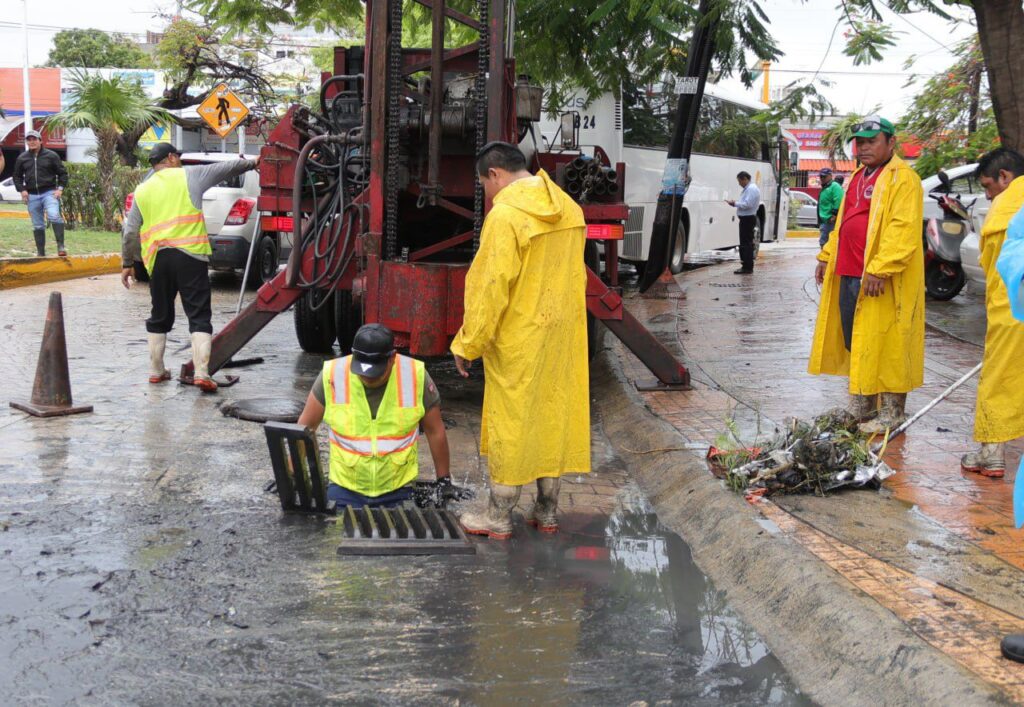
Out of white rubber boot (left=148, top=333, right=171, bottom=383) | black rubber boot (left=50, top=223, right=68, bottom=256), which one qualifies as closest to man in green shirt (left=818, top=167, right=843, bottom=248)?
black rubber boot (left=50, top=223, right=68, bottom=256)

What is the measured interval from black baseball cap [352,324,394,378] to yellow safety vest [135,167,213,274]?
3.54 m

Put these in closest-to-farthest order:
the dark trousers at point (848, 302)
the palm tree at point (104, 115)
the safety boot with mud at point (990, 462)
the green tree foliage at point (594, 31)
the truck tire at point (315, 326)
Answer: the safety boot with mud at point (990, 462), the dark trousers at point (848, 302), the green tree foliage at point (594, 31), the truck tire at point (315, 326), the palm tree at point (104, 115)

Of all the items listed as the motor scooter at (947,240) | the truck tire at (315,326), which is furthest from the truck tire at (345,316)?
the motor scooter at (947,240)

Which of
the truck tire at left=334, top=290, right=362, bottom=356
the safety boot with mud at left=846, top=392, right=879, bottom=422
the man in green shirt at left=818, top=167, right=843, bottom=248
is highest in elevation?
the man in green shirt at left=818, top=167, right=843, bottom=248

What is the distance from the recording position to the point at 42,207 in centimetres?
1612

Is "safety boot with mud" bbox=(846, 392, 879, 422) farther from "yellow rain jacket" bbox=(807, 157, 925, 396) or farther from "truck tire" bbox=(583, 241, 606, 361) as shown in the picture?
"truck tire" bbox=(583, 241, 606, 361)

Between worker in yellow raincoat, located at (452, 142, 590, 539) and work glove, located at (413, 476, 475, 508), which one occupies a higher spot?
worker in yellow raincoat, located at (452, 142, 590, 539)

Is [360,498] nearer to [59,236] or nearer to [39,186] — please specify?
[59,236]

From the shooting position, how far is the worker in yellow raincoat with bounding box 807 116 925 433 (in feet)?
20.8

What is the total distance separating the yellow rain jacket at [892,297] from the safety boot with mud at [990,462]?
0.74 m

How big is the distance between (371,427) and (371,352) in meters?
0.36

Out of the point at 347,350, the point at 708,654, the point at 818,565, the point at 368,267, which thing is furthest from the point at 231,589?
the point at 347,350

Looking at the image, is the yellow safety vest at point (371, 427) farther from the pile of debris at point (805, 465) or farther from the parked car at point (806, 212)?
the parked car at point (806, 212)

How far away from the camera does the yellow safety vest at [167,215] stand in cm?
824
